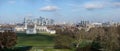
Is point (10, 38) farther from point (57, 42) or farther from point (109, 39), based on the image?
point (109, 39)

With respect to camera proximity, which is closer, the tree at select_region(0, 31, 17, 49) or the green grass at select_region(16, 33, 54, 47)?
the tree at select_region(0, 31, 17, 49)

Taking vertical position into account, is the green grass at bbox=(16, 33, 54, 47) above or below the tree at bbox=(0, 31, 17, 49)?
below

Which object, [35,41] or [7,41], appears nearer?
[7,41]

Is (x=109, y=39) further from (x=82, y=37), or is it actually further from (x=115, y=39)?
(x=82, y=37)

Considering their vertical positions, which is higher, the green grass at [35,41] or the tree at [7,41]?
the tree at [7,41]

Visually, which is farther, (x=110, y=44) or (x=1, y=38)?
(x=1, y=38)

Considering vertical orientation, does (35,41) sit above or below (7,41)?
below

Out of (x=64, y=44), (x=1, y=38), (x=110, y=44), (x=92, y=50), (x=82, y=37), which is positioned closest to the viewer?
(x=110, y=44)

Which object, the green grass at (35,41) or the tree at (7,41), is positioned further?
the green grass at (35,41)

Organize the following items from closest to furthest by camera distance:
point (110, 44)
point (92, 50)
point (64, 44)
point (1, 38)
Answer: point (110, 44) < point (92, 50) < point (1, 38) < point (64, 44)

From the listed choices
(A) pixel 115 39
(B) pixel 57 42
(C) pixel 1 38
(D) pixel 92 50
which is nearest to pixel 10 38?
(C) pixel 1 38
